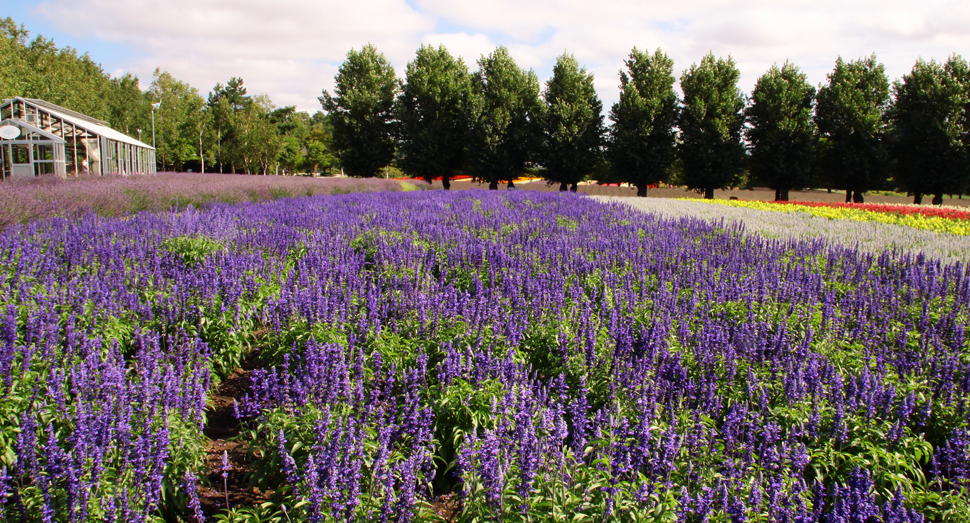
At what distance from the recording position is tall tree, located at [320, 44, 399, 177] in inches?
1903

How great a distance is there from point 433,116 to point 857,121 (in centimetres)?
3134

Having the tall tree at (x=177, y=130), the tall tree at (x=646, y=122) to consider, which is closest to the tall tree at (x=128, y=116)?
the tall tree at (x=177, y=130)

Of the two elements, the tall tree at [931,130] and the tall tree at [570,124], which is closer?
the tall tree at [931,130]

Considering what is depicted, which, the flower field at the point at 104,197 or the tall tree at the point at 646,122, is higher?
the tall tree at the point at 646,122

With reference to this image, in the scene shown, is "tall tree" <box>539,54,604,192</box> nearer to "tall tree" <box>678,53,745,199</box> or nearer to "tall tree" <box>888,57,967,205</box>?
"tall tree" <box>678,53,745,199</box>

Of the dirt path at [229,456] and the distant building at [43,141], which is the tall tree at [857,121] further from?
the distant building at [43,141]

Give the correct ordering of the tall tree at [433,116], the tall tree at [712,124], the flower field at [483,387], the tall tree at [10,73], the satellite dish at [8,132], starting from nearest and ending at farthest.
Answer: the flower field at [483,387] → the satellite dish at [8,132] → the tall tree at [10,73] → the tall tree at [712,124] → the tall tree at [433,116]

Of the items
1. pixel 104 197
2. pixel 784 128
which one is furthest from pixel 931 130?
pixel 104 197

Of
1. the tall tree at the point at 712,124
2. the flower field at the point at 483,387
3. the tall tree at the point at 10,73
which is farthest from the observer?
the tall tree at the point at 712,124

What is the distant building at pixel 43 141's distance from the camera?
2386 cm

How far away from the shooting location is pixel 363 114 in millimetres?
48406

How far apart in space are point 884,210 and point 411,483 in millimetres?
22978

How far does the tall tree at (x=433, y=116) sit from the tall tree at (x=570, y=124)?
6816 millimetres

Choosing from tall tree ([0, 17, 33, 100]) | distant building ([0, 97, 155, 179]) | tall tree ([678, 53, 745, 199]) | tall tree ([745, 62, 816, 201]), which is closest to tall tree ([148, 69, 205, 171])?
tall tree ([0, 17, 33, 100])
